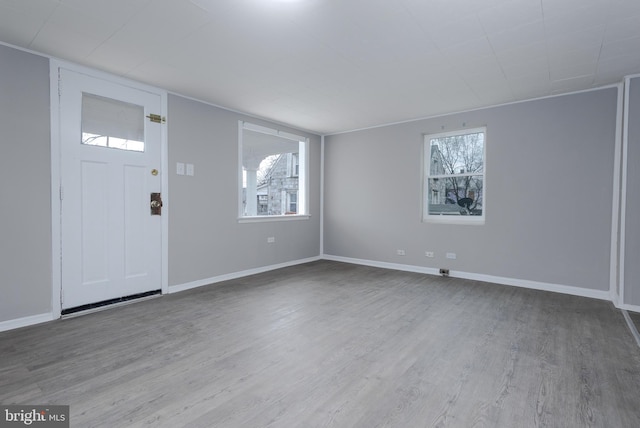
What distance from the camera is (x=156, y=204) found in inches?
147

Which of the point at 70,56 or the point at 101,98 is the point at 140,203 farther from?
the point at 70,56

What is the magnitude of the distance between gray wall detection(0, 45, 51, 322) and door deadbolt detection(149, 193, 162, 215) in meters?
0.95

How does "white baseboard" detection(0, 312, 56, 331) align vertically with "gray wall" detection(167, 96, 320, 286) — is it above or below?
below

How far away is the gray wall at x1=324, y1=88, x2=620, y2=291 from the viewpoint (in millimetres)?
3736

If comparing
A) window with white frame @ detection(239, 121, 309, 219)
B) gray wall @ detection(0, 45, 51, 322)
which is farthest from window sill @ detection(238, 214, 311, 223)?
gray wall @ detection(0, 45, 51, 322)

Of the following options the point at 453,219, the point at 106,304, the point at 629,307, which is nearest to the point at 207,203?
the point at 106,304

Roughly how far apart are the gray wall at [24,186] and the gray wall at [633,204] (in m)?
5.84

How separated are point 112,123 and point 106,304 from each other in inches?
77.4

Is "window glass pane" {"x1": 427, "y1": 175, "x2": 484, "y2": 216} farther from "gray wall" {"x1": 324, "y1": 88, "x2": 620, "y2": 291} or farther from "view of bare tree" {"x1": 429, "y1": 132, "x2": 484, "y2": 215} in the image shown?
"gray wall" {"x1": 324, "y1": 88, "x2": 620, "y2": 291}

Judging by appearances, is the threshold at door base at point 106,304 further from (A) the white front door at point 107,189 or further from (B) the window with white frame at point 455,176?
(B) the window with white frame at point 455,176

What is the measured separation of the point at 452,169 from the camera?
4.88 m

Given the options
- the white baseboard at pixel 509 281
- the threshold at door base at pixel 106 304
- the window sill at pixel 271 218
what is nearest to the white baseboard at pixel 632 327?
the white baseboard at pixel 509 281

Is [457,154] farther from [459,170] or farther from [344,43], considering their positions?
[344,43]

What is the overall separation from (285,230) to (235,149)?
5.46ft
